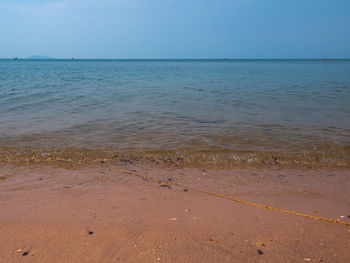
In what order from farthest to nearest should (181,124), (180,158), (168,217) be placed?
(181,124) < (180,158) < (168,217)

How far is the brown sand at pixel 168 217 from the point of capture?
2865 mm

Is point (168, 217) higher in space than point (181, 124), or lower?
higher

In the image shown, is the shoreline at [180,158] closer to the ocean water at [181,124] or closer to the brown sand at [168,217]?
the ocean water at [181,124]

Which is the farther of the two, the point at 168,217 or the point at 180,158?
the point at 180,158

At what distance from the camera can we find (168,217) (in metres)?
A: 3.61

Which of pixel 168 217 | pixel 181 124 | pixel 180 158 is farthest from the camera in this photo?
pixel 181 124

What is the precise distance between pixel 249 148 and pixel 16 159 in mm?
5388

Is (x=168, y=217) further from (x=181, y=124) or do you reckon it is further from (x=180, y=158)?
(x=181, y=124)

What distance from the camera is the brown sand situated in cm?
287

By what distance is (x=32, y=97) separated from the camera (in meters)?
15.5

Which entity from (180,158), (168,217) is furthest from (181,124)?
(168,217)

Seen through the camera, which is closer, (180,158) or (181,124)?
(180,158)

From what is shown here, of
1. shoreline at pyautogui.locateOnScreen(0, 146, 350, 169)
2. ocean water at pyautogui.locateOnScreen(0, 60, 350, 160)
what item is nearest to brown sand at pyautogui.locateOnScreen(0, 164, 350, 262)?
shoreline at pyautogui.locateOnScreen(0, 146, 350, 169)

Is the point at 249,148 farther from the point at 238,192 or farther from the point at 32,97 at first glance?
the point at 32,97
